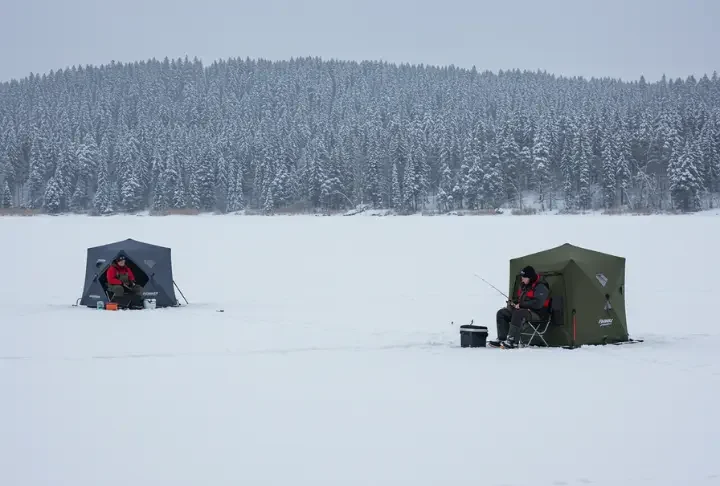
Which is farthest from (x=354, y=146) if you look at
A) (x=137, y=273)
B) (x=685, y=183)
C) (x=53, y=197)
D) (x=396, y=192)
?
(x=137, y=273)

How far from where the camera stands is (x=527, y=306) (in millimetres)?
12539

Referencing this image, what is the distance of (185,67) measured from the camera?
19425cm

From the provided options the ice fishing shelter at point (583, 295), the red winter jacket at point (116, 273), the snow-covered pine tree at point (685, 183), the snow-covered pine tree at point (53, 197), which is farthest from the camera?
the snow-covered pine tree at point (53, 197)

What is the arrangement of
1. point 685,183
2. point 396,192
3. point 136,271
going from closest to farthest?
point 136,271 → point 685,183 → point 396,192

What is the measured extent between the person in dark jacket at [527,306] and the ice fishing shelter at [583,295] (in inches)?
12.1

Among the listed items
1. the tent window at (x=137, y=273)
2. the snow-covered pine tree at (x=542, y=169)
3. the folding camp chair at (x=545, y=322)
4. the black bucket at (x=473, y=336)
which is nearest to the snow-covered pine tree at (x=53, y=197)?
the snow-covered pine tree at (x=542, y=169)

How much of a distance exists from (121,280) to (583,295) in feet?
37.6

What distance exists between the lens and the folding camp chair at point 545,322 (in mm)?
12688

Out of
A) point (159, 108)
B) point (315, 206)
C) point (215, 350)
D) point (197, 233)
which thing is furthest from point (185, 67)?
point (215, 350)

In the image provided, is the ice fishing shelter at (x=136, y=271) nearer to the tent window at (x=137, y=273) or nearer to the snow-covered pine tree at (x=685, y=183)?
the tent window at (x=137, y=273)

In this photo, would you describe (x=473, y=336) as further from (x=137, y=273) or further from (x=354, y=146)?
(x=354, y=146)

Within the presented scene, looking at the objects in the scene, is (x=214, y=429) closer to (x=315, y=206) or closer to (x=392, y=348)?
(x=392, y=348)

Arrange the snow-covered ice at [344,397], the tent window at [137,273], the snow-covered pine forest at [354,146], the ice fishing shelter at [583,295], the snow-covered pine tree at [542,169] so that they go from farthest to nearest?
the snow-covered pine tree at [542,169], the snow-covered pine forest at [354,146], the tent window at [137,273], the ice fishing shelter at [583,295], the snow-covered ice at [344,397]

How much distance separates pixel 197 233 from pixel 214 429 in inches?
1528
